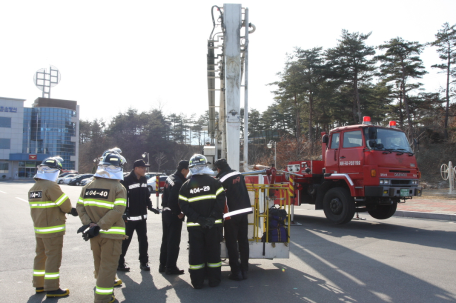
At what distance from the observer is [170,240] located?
5539 millimetres

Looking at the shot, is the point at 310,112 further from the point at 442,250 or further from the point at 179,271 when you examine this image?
the point at 179,271

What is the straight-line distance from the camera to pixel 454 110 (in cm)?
3616

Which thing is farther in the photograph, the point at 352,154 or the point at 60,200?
the point at 352,154

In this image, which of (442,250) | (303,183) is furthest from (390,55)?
(442,250)

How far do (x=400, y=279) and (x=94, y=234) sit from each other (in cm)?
445

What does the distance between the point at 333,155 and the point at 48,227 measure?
8.28 metres

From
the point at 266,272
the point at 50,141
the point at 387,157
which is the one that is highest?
the point at 50,141

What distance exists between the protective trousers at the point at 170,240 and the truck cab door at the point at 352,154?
6049mm

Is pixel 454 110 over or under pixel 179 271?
over

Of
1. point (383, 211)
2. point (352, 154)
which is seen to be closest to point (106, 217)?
point (352, 154)

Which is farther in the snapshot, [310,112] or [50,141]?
[50,141]

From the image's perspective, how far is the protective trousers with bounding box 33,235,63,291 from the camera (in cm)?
443

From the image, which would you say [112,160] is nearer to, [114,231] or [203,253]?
[114,231]

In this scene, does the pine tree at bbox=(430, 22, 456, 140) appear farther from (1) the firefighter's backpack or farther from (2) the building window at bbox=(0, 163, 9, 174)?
(2) the building window at bbox=(0, 163, 9, 174)
